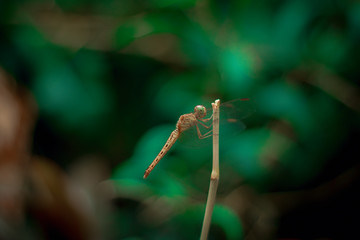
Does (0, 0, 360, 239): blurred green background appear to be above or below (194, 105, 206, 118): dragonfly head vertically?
above

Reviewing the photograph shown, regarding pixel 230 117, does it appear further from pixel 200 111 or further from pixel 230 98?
pixel 230 98

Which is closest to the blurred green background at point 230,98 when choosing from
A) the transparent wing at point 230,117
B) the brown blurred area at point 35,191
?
the brown blurred area at point 35,191

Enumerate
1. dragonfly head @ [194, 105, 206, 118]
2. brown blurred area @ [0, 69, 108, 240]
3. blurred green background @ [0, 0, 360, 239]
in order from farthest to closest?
blurred green background @ [0, 0, 360, 239]
brown blurred area @ [0, 69, 108, 240]
dragonfly head @ [194, 105, 206, 118]

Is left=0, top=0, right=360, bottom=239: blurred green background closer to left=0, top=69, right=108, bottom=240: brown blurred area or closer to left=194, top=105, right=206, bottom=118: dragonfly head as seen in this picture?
left=0, top=69, right=108, bottom=240: brown blurred area

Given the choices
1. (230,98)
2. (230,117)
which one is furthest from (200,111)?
(230,98)

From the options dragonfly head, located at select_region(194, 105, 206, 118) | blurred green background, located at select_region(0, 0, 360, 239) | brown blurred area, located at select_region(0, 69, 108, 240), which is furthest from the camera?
blurred green background, located at select_region(0, 0, 360, 239)

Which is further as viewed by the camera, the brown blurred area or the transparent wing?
the brown blurred area

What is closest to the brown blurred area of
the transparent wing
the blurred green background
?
the blurred green background
